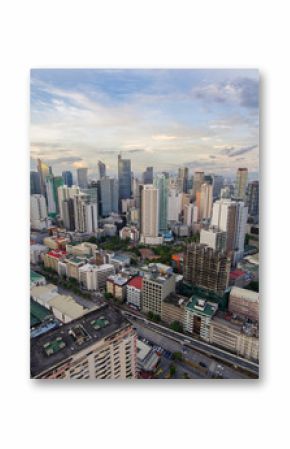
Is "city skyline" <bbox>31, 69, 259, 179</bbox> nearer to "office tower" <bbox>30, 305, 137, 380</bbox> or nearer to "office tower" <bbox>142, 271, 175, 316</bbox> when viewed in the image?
"office tower" <bbox>142, 271, 175, 316</bbox>

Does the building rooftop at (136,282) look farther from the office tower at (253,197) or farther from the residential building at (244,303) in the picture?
the office tower at (253,197)

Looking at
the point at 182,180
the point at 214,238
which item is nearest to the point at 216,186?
the point at 182,180

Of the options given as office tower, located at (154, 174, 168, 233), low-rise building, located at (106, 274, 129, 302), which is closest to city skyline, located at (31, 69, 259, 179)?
office tower, located at (154, 174, 168, 233)

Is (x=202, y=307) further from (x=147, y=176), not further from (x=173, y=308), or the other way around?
(x=147, y=176)
